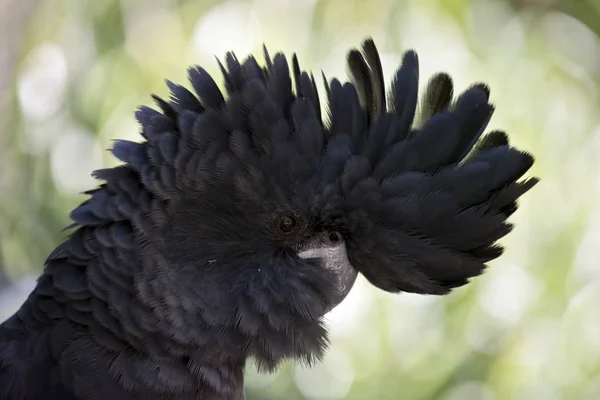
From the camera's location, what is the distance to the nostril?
95cm

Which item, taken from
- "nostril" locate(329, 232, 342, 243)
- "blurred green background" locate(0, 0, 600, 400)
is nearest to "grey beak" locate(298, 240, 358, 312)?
"nostril" locate(329, 232, 342, 243)

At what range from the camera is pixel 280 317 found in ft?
3.03

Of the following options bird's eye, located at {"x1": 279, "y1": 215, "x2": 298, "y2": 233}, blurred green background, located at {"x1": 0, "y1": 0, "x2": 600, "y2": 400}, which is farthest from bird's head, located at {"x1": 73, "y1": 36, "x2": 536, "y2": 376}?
blurred green background, located at {"x1": 0, "y1": 0, "x2": 600, "y2": 400}

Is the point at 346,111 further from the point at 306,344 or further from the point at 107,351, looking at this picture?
the point at 107,351

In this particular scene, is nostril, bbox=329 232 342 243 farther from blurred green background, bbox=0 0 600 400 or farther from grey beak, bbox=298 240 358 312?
blurred green background, bbox=0 0 600 400

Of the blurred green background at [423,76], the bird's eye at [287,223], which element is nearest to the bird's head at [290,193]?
the bird's eye at [287,223]

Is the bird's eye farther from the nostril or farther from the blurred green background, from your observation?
the blurred green background

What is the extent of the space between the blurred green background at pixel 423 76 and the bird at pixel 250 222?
1.08m

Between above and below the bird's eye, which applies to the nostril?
below

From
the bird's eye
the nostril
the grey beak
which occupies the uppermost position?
the bird's eye

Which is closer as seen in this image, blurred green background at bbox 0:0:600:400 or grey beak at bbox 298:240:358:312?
grey beak at bbox 298:240:358:312

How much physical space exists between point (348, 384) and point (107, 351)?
1.48 meters

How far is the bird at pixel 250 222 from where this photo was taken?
2.90 ft

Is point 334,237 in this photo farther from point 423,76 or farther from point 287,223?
point 423,76
